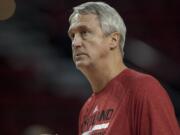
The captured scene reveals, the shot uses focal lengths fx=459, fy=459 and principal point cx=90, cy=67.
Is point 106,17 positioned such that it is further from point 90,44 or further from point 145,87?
point 145,87

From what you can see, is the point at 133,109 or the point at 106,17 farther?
the point at 106,17

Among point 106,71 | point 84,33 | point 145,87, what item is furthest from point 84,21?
point 145,87

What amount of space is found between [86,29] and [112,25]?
0.22 feet

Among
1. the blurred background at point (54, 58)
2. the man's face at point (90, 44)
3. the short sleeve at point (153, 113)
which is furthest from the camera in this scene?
the blurred background at point (54, 58)

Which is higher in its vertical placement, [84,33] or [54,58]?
[54,58]

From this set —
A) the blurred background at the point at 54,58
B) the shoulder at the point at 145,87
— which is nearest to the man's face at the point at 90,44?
the shoulder at the point at 145,87

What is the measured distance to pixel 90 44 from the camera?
3.77 ft

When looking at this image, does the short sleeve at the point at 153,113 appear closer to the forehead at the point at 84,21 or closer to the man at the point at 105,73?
the man at the point at 105,73

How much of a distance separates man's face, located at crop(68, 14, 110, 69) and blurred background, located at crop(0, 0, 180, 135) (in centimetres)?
159

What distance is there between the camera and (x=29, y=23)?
2992 mm

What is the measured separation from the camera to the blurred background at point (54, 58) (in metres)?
2.82

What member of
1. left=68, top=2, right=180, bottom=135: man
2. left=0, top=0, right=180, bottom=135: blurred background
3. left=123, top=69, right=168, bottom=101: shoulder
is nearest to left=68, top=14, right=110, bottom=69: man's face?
left=68, top=2, right=180, bottom=135: man

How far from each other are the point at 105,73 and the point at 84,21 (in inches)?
5.6

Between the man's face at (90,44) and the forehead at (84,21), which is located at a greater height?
the forehead at (84,21)
